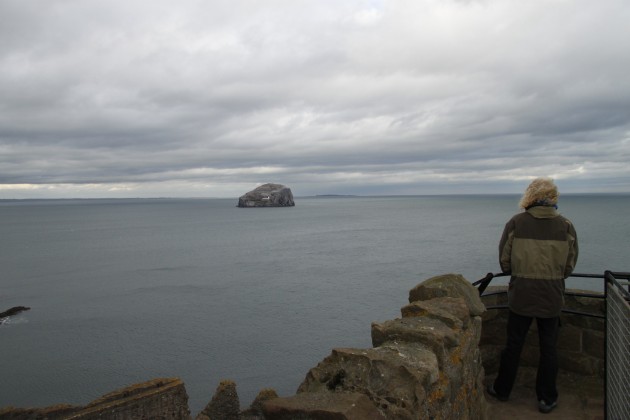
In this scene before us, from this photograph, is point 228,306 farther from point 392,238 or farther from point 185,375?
point 392,238

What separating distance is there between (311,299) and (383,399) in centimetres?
2972

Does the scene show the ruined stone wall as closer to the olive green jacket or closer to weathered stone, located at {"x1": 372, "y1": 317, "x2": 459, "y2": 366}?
weathered stone, located at {"x1": 372, "y1": 317, "x2": 459, "y2": 366}

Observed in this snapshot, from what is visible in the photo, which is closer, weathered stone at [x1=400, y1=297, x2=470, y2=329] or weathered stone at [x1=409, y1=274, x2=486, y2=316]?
weathered stone at [x1=400, y1=297, x2=470, y2=329]

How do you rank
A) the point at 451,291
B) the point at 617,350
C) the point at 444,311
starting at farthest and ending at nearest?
the point at 451,291 < the point at 444,311 < the point at 617,350

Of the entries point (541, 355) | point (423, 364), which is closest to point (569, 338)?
point (541, 355)

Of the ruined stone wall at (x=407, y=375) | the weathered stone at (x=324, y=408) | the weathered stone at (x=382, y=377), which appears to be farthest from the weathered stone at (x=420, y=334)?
the weathered stone at (x=324, y=408)

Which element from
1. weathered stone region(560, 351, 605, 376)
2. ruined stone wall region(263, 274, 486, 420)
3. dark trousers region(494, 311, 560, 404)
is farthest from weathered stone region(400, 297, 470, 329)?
weathered stone region(560, 351, 605, 376)

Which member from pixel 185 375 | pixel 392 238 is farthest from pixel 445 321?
pixel 392 238

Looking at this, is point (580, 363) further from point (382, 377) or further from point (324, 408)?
point (324, 408)

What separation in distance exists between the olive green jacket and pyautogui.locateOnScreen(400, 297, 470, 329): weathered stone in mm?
782

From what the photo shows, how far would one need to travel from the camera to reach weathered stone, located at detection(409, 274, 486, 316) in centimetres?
523

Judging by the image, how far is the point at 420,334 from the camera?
394 centimetres

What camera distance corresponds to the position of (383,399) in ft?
10.4

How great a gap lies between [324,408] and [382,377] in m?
0.68
